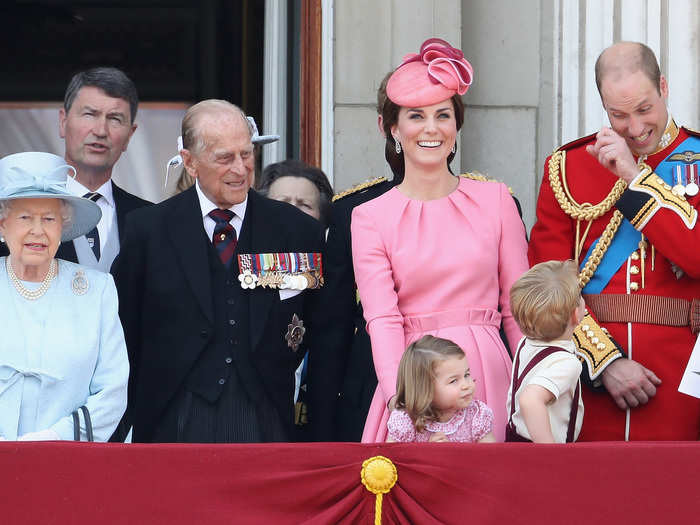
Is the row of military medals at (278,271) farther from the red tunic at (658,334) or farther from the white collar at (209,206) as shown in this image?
the red tunic at (658,334)

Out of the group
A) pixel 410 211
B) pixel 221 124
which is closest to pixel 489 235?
pixel 410 211

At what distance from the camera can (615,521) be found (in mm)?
3547

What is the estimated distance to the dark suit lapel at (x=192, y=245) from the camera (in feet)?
14.5

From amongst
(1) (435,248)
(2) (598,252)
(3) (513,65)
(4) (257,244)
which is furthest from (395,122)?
(3) (513,65)

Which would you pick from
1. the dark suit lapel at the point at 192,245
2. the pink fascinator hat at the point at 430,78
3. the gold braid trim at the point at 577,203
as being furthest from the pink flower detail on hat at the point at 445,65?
the dark suit lapel at the point at 192,245

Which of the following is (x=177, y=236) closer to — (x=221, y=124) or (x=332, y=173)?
(x=221, y=124)

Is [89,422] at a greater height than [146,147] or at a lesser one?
lesser

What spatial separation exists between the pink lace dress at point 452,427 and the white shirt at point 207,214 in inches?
37.3

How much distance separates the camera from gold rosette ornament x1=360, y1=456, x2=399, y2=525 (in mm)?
3564

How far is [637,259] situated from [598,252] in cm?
12

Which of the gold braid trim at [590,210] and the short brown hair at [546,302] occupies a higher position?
the gold braid trim at [590,210]

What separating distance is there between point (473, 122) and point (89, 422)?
Answer: 2.85m

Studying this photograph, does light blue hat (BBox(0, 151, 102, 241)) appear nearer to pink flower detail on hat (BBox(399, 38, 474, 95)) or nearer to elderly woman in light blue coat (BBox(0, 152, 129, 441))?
elderly woman in light blue coat (BBox(0, 152, 129, 441))

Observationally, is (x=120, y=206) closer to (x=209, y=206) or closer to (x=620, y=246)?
(x=209, y=206)
